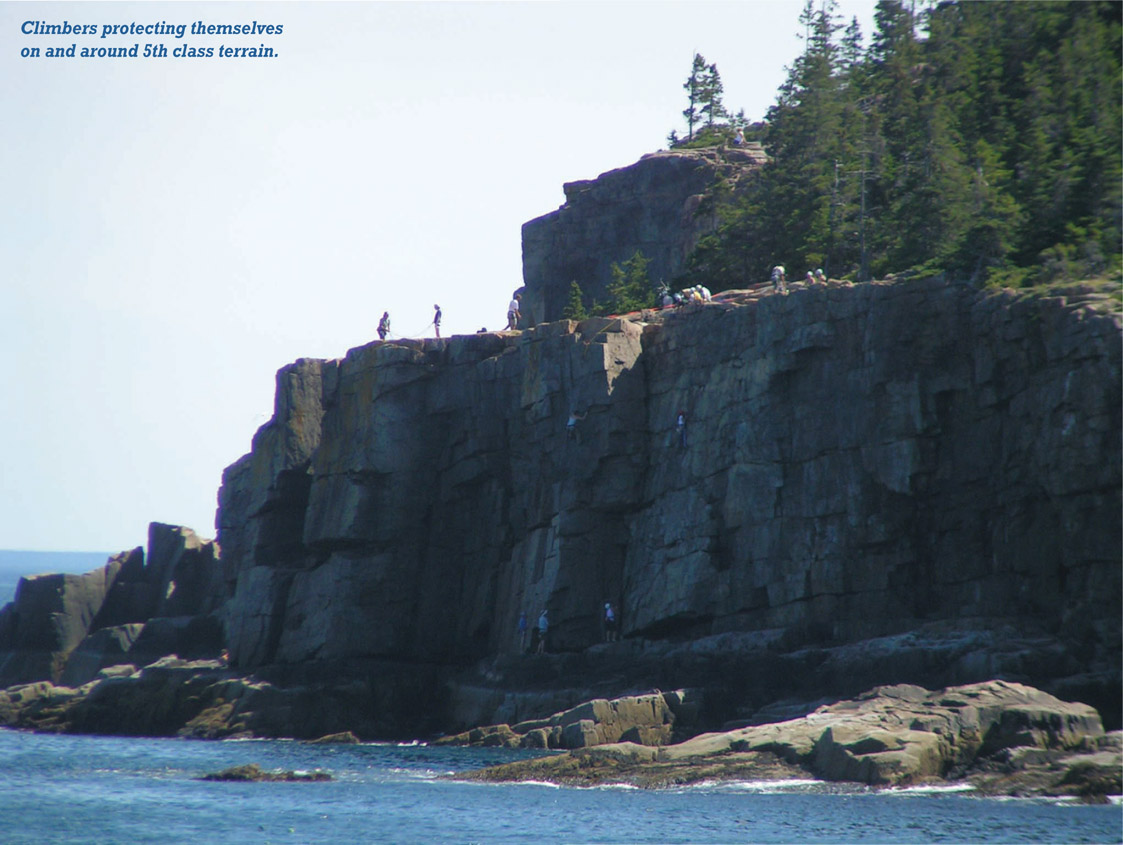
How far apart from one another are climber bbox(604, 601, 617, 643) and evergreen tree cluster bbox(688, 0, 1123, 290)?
17.8 m

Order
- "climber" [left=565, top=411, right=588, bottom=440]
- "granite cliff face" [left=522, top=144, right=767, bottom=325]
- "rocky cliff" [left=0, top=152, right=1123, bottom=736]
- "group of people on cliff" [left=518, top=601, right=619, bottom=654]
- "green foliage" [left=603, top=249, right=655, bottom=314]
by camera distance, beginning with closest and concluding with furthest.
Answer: "rocky cliff" [left=0, top=152, right=1123, bottom=736] < "group of people on cliff" [left=518, top=601, right=619, bottom=654] < "climber" [left=565, top=411, right=588, bottom=440] < "green foliage" [left=603, top=249, right=655, bottom=314] < "granite cliff face" [left=522, top=144, right=767, bottom=325]

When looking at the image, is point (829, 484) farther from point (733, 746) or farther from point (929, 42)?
point (929, 42)

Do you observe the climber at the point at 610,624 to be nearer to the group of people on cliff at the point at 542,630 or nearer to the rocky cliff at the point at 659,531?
the group of people on cliff at the point at 542,630

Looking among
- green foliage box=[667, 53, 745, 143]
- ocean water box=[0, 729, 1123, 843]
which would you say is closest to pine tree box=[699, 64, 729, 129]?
green foliage box=[667, 53, 745, 143]

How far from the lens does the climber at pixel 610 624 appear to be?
58625mm

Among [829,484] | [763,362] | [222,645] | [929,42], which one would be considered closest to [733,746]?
[829,484]

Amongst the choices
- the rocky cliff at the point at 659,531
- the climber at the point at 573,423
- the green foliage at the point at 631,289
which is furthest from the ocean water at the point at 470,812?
the green foliage at the point at 631,289

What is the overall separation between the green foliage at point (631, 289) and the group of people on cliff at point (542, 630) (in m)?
26.0

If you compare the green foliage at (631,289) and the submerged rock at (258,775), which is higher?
the green foliage at (631,289)

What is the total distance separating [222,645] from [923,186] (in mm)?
40193

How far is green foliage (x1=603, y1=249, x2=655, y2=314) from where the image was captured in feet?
274

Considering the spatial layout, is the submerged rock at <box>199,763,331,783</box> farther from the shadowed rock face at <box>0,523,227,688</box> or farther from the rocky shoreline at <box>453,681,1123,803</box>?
the shadowed rock face at <box>0,523,227,688</box>

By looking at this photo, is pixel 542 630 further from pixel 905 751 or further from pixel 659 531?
pixel 905 751

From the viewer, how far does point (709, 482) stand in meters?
58.0
